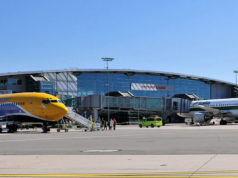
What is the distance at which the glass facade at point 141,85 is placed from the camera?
9438 centimetres

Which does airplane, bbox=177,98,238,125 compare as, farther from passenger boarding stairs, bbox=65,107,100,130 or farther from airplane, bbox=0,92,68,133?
airplane, bbox=0,92,68,133

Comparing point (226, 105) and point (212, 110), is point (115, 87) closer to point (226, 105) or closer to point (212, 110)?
point (212, 110)

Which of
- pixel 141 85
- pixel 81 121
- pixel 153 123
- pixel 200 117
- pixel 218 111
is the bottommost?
pixel 153 123

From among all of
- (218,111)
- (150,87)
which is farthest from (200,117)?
(150,87)

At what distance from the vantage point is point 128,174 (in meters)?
9.33

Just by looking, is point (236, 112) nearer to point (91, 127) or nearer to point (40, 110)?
point (91, 127)

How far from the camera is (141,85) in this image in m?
104

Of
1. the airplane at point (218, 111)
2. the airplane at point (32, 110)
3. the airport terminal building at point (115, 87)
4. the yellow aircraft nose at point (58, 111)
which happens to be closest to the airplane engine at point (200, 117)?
the airplane at point (218, 111)

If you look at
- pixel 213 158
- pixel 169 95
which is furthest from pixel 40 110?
pixel 169 95

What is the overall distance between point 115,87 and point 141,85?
8659 mm

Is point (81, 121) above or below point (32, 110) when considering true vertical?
below

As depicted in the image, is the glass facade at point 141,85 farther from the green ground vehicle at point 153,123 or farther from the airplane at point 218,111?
the green ground vehicle at point 153,123

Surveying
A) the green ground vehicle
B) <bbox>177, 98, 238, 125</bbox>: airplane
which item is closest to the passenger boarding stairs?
the green ground vehicle

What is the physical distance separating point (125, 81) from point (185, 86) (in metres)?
20.7
